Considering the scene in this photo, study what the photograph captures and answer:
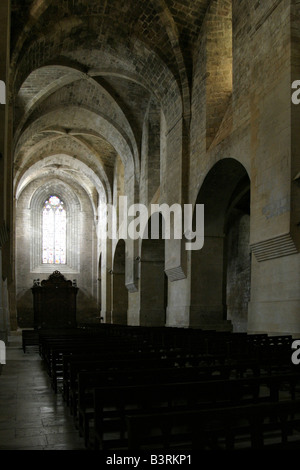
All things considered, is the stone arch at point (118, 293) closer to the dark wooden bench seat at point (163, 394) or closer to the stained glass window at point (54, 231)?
the stained glass window at point (54, 231)

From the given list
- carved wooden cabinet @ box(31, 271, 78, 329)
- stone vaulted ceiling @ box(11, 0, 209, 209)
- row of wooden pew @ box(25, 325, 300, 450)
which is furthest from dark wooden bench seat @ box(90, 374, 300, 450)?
carved wooden cabinet @ box(31, 271, 78, 329)

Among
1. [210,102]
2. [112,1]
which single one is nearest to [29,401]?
[210,102]

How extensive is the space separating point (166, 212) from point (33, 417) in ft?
44.6

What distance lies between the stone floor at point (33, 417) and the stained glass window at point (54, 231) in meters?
29.8

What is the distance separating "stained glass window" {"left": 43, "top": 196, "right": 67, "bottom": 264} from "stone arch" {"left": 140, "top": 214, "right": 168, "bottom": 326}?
17.6 m

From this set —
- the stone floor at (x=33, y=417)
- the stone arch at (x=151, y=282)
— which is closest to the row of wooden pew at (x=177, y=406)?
the stone floor at (x=33, y=417)

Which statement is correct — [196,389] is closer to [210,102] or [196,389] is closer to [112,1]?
[210,102]

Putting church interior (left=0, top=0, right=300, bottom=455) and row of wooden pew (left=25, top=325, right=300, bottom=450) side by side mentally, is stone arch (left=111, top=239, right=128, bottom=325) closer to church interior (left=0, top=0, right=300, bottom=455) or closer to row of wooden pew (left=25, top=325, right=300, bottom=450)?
church interior (left=0, top=0, right=300, bottom=455)

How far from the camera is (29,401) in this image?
20.8 feet

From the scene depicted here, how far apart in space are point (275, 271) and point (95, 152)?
66.7 feet

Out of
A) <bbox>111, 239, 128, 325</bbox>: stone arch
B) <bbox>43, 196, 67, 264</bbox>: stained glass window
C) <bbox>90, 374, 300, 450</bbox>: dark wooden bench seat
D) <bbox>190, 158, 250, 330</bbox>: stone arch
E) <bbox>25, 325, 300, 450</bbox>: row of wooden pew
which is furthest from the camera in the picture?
<bbox>43, 196, 67, 264</bbox>: stained glass window

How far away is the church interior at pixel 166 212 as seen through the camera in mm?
4121

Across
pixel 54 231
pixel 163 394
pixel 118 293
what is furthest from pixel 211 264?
pixel 54 231

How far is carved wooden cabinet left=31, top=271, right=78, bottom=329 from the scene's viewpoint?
110ft
